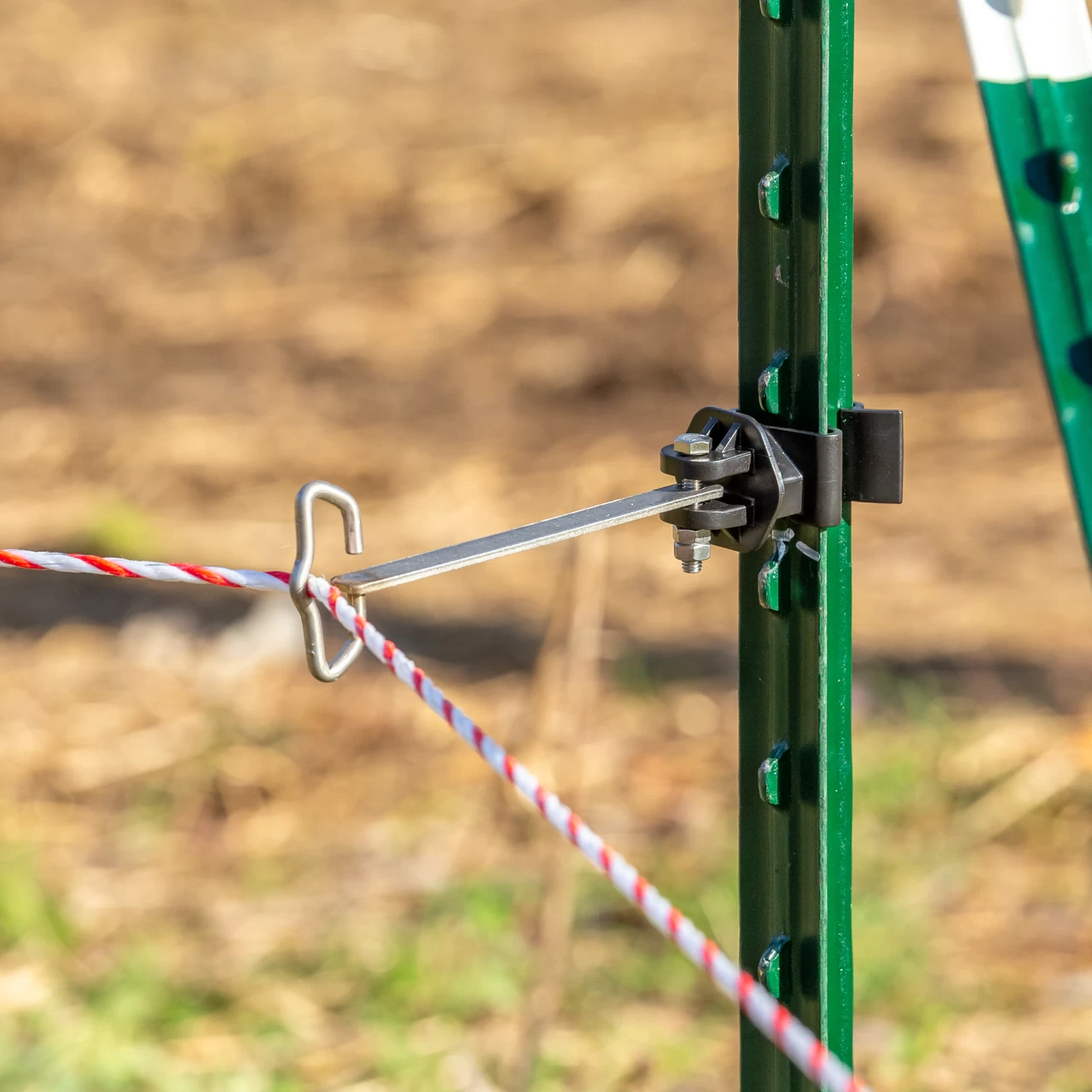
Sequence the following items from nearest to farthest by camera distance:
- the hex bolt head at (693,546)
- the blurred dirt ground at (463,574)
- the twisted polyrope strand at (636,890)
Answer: the twisted polyrope strand at (636,890)
the hex bolt head at (693,546)
the blurred dirt ground at (463,574)

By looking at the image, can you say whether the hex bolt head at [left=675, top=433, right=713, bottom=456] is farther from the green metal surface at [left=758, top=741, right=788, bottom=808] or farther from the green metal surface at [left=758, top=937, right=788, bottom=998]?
the green metal surface at [left=758, top=937, right=788, bottom=998]

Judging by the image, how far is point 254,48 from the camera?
5941 millimetres

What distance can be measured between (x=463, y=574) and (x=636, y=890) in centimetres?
249

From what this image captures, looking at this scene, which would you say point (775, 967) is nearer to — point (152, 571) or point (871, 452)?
point (871, 452)

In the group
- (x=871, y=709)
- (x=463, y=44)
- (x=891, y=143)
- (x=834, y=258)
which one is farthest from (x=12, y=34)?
(x=834, y=258)

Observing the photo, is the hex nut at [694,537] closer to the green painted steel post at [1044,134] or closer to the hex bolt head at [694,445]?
the hex bolt head at [694,445]

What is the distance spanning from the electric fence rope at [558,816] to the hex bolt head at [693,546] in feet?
0.48

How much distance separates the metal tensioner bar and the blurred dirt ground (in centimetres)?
97

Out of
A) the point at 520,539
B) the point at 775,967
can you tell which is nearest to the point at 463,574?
the point at 775,967

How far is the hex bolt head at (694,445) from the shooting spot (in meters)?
0.78

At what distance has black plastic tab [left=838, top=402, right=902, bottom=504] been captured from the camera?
0.80m

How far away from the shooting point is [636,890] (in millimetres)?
763

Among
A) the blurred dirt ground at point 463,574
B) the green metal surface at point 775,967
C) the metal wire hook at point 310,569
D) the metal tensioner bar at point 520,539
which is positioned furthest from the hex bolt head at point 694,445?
the blurred dirt ground at point 463,574

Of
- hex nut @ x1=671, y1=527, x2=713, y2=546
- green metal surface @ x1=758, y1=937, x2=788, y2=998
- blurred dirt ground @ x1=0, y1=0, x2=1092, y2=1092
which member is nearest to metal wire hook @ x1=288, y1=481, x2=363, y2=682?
hex nut @ x1=671, y1=527, x2=713, y2=546
